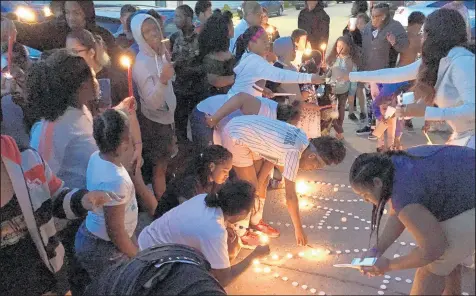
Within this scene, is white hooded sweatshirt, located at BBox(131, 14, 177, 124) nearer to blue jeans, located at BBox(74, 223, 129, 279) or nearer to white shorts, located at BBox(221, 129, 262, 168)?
white shorts, located at BBox(221, 129, 262, 168)

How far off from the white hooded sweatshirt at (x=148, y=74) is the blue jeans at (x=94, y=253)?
143 cm

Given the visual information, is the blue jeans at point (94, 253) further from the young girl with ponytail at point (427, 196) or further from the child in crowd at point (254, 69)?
the child in crowd at point (254, 69)

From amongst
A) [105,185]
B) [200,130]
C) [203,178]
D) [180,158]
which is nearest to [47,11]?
[105,185]

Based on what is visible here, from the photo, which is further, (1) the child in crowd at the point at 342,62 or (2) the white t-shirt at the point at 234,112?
(1) the child in crowd at the point at 342,62

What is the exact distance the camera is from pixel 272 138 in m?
3.27

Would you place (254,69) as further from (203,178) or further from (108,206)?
(108,206)

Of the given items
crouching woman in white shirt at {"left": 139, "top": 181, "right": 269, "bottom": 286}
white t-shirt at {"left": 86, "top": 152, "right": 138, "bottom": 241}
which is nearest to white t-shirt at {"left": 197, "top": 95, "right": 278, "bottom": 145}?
crouching woman in white shirt at {"left": 139, "top": 181, "right": 269, "bottom": 286}

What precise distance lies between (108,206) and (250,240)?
4.58 feet

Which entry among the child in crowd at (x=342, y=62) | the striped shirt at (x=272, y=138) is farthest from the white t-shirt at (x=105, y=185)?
the child in crowd at (x=342, y=62)

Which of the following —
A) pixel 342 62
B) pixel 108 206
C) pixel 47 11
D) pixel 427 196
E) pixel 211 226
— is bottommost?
pixel 211 226

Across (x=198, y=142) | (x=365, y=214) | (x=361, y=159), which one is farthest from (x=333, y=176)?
(x=361, y=159)

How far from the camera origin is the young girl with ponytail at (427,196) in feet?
5.74

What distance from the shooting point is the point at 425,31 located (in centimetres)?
229

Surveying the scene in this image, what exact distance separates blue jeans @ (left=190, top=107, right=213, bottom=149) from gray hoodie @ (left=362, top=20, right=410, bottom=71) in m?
2.67
